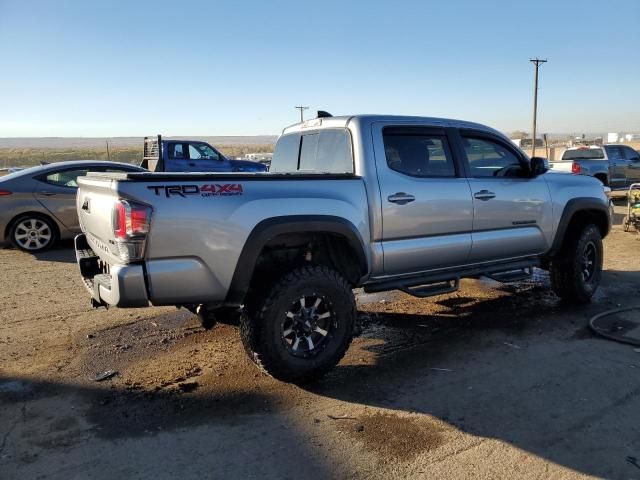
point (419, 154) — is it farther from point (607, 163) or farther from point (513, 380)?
Result: point (607, 163)

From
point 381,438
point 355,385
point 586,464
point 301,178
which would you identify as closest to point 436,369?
point 355,385

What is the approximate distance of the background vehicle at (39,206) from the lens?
8.90 metres

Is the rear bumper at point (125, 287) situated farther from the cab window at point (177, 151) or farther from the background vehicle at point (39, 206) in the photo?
the cab window at point (177, 151)

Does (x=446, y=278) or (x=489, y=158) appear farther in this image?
(x=489, y=158)

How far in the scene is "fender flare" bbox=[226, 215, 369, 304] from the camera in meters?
3.74

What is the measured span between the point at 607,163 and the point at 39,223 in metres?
15.4

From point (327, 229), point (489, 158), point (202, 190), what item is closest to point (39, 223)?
point (202, 190)

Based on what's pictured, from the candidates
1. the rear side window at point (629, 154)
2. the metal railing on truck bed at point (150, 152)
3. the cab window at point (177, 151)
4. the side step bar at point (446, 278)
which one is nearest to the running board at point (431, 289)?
the side step bar at point (446, 278)

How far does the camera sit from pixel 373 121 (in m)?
4.62

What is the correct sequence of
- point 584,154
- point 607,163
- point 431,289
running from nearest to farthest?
point 431,289 → point 607,163 → point 584,154

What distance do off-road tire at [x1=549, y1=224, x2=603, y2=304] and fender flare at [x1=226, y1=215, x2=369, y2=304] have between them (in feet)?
10.4

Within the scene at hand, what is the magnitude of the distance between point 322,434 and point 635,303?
4526 millimetres

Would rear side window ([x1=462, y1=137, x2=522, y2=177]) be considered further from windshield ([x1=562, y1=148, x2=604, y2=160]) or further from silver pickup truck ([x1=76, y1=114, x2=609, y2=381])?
windshield ([x1=562, y1=148, x2=604, y2=160])

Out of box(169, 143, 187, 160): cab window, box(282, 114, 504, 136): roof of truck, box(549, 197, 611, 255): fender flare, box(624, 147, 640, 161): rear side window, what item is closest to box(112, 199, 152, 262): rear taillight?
box(282, 114, 504, 136): roof of truck
